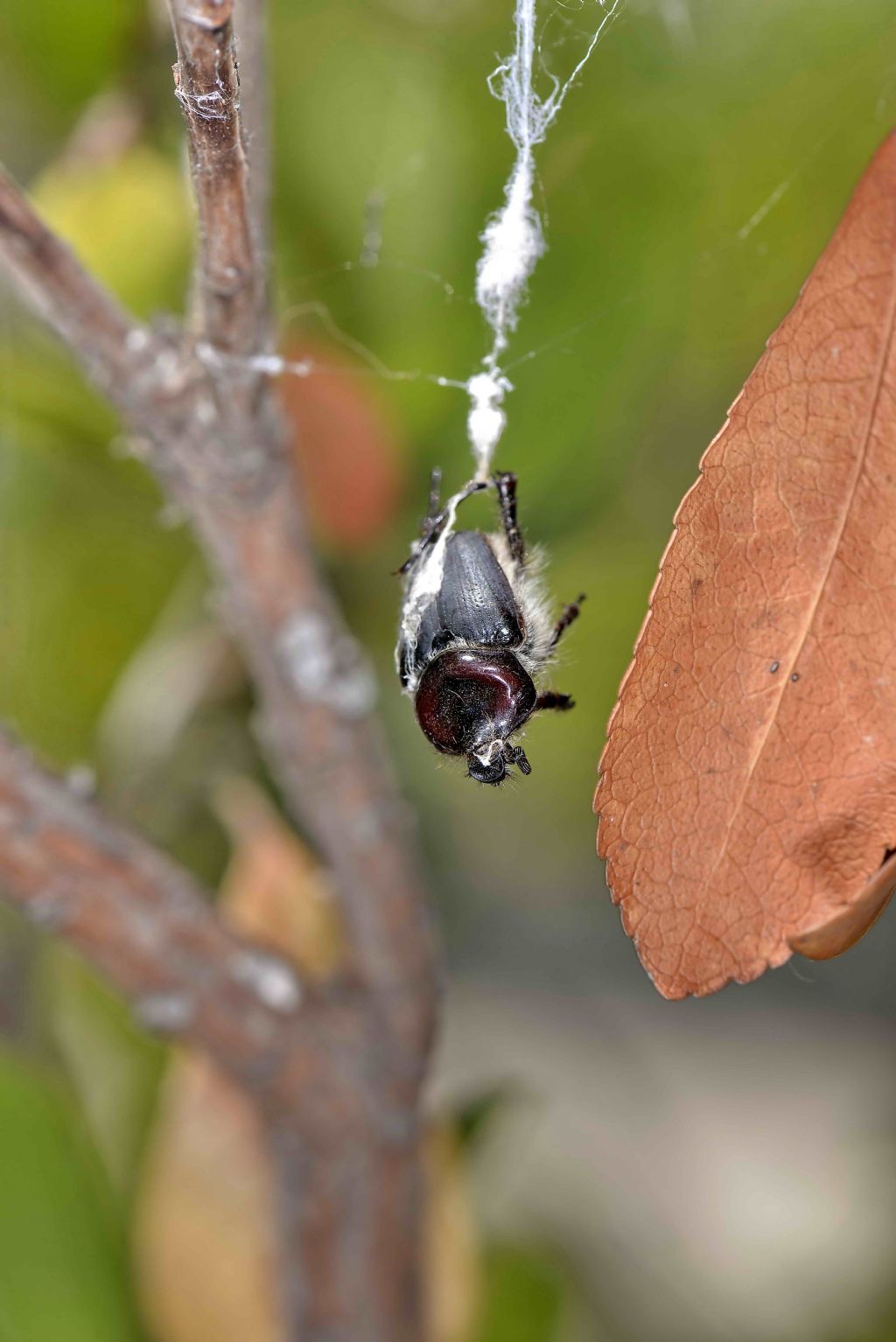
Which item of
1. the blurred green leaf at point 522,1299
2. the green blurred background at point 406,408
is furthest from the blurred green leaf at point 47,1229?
the blurred green leaf at point 522,1299

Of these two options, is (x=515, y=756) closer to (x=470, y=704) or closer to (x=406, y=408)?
(x=470, y=704)

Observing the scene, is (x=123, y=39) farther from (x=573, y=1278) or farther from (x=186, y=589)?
(x=573, y=1278)

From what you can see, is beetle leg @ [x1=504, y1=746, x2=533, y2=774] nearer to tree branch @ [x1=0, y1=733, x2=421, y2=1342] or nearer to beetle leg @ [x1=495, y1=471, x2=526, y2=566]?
beetle leg @ [x1=495, y1=471, x2=526, y2=566]

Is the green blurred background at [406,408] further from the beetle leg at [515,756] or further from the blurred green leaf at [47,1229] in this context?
the beetle leg at [515,756]

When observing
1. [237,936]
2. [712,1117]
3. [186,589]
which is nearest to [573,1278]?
[712,1117]

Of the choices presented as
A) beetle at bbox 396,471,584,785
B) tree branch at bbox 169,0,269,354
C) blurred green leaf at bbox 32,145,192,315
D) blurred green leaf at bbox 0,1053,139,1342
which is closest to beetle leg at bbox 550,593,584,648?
beetle at bbox 396,471,584,785

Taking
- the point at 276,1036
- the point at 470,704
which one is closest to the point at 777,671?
the point at 470,704
